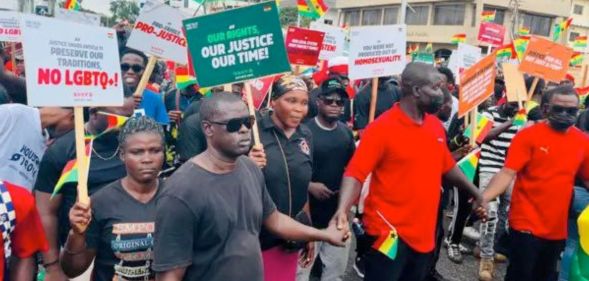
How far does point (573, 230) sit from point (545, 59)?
2.29 meters

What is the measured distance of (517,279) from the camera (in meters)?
4.20

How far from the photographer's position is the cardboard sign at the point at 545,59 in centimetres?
559

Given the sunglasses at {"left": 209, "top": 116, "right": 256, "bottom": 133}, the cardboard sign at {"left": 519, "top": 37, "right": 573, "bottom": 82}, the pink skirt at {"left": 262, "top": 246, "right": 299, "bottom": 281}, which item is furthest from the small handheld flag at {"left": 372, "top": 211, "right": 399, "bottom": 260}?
the cardboard sign at {"left": 519, "top": 37, "right": 573, "bottom": 82}

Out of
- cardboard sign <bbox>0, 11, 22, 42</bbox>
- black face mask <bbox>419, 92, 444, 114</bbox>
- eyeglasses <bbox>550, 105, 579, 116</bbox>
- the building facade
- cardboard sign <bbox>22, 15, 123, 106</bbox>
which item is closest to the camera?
cardboard sign <bbox>22, 15, 123, 106</bbox>

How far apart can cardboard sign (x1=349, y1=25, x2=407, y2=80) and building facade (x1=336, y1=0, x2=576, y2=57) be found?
1351 inches

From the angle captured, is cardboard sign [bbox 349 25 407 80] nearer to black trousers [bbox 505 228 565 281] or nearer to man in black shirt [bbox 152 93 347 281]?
black trousers [bbox 505 228 565 281]

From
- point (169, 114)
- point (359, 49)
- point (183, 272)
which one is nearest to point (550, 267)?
point (359, 49)

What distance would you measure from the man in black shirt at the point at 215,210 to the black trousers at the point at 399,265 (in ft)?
4.06

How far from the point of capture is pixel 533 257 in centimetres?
412

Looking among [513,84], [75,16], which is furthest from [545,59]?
[75,16]

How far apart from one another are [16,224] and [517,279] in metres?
3.65

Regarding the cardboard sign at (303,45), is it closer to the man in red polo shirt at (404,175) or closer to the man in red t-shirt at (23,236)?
the man in red polo shirt at (404,175)

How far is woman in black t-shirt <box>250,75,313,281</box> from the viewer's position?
3.56m

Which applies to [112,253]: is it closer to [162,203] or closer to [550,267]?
[162,203]
